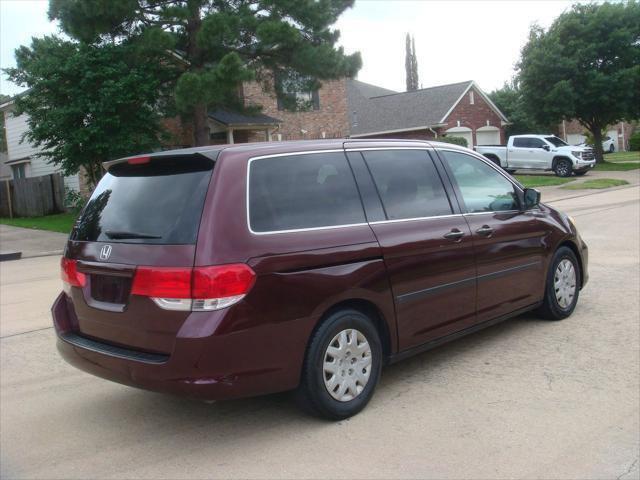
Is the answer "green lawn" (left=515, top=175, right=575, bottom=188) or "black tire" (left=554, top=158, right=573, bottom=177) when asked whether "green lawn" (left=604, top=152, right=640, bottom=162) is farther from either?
"green lawn" (left=515, top=175, right=575, bottom=188)

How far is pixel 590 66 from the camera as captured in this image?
32.6 meters

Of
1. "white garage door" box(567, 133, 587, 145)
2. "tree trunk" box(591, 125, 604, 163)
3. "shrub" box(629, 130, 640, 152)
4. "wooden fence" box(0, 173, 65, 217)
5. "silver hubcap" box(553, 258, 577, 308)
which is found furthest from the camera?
"shrub" box(629, 130, 640, 152)

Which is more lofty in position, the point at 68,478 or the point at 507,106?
the point at 507,106

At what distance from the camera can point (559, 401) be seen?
4.32 metres

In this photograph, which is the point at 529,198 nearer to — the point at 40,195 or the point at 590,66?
the point at 40,195

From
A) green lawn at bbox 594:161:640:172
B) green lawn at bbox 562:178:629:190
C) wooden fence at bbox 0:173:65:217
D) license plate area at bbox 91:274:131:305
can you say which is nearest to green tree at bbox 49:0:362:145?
wooden fence at bbox 0:173:65:217

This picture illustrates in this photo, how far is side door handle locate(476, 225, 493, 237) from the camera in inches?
203

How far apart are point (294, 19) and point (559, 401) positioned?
16402 millimetres

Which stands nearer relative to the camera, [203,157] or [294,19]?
[203,157]

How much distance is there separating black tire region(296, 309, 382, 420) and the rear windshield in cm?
100

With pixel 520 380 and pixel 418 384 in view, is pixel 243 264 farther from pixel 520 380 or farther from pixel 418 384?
pixel 520 380

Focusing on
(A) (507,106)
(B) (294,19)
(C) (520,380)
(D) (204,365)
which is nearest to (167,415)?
(D) (204,365)

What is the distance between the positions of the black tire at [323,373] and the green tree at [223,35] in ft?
43.9

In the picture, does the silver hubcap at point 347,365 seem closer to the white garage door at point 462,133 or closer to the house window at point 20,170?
the house window at point 20,170
